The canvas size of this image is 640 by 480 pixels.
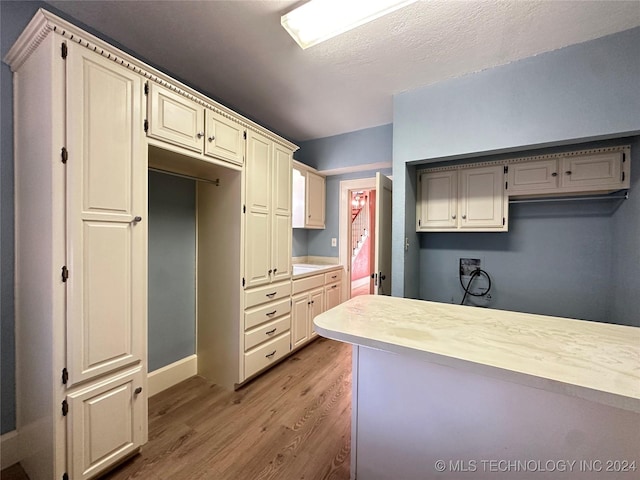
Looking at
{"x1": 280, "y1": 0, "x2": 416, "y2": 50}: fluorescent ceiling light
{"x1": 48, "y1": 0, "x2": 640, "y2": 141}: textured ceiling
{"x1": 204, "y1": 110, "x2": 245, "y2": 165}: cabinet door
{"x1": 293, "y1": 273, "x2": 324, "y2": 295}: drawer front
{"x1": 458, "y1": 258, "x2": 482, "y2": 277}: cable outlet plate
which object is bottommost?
{"x1": 293, "y1": 273, "x2": 324, "y2": 295}: drawer front

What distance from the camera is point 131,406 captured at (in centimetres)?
148

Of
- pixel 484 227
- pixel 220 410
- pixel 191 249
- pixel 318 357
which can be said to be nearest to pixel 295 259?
pixel 318 357

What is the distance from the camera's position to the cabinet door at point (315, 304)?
3.14 meters

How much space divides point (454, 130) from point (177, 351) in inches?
123

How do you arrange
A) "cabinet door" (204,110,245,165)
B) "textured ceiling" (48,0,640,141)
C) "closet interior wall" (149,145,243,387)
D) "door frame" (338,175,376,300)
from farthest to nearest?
1. "door frame" (338,175,376,300)
2. "closet interior wall" (149,145,243,387)
3. "cabinet door" (204,110,245,165)
4. "textured ceiling" (48,0,640,141)

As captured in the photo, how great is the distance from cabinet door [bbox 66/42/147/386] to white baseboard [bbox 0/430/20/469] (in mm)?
734

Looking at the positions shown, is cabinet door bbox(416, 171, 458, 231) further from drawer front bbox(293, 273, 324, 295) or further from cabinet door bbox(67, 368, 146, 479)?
cabinet door bbox(67, 368, 146, 479)

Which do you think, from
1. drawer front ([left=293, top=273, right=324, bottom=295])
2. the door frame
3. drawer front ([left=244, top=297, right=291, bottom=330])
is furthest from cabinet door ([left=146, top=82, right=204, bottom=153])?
the door frame

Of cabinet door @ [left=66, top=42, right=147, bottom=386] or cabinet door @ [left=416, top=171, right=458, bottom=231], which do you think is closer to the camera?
cabinet door @ [left=66, top=42, right=147, bottom=386]

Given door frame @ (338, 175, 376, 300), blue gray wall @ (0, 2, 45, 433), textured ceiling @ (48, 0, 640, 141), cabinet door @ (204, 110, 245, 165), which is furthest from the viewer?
door frame @ (338, 175, 376, 300)

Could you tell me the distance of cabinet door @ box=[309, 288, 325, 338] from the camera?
314 cm

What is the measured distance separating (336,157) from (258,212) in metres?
1.69

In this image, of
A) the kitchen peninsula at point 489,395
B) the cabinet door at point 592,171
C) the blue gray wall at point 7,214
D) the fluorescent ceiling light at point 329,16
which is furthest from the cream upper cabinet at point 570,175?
the blue gray wall at point 7,214

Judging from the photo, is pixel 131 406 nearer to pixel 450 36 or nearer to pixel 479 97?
pixel 450 36
